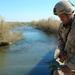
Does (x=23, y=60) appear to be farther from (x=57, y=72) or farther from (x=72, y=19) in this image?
(x=72, y=19)

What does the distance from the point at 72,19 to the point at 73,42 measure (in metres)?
0.22

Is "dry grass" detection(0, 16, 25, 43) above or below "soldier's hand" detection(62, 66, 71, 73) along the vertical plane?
below

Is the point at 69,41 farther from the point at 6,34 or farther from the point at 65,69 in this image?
the point at 6,34

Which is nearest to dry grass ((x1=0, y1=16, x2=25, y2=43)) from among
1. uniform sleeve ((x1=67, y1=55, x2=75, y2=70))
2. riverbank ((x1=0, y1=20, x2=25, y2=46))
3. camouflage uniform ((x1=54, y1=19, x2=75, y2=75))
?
riverbank ((x1=0, y1=20, x2=25, y2=46))

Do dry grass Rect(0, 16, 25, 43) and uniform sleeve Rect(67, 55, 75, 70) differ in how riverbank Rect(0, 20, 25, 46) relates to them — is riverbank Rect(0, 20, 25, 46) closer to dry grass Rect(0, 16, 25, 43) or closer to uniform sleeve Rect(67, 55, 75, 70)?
dry grass Rect(0, 16, 25, 43)

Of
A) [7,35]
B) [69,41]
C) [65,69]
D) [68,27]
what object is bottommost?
[7,35]

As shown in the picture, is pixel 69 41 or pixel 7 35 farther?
pixel 7 35

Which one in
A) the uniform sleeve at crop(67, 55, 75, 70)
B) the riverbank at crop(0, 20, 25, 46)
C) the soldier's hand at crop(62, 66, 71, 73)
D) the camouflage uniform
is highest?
the camouflage uniform

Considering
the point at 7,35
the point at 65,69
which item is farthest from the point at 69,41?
the point at 7,35

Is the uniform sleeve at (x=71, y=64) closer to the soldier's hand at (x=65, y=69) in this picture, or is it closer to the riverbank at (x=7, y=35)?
the soldier's hand at (x=65, y=69)

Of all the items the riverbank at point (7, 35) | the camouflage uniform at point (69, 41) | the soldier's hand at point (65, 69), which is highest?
the camouflage uniform at point (69, 41)

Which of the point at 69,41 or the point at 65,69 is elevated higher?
the point at 69,41

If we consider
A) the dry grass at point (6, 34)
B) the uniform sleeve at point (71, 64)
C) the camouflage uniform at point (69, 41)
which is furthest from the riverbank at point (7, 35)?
the uniform sleeve at point (71, 64)

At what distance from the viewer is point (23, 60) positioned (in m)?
10.8
